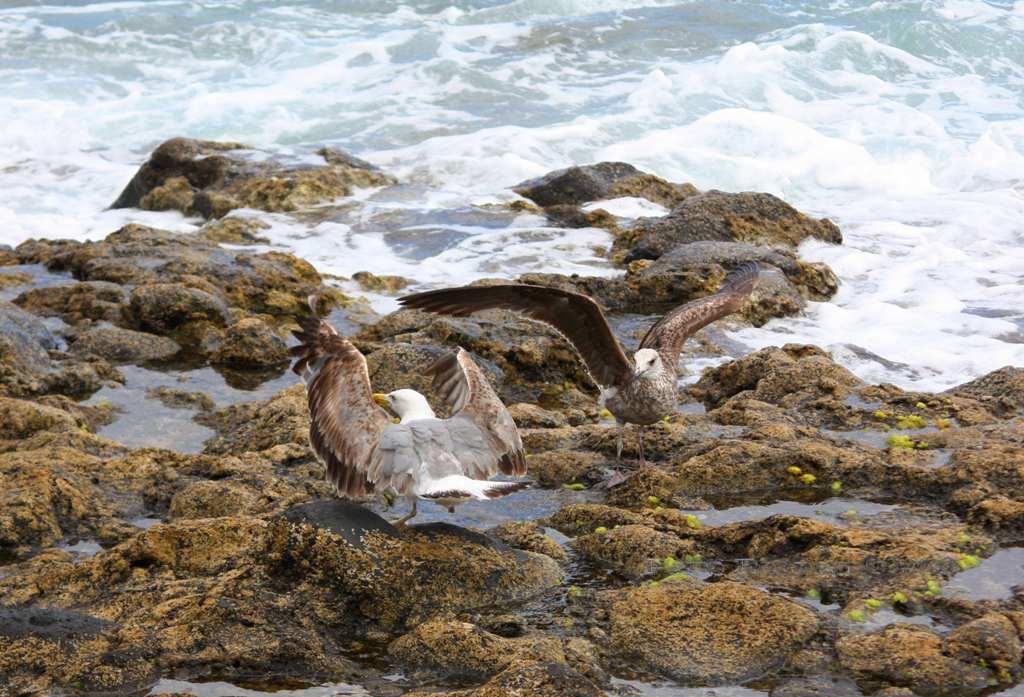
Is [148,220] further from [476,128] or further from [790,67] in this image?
[790,67]

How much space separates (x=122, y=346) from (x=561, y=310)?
15.3 ft

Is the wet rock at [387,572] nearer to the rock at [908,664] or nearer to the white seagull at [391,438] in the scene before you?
the white seagull at [391,438]

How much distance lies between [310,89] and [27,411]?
65.5ft

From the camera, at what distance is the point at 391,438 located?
18.5 ft

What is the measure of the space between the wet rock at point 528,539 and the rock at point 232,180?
1113 cm

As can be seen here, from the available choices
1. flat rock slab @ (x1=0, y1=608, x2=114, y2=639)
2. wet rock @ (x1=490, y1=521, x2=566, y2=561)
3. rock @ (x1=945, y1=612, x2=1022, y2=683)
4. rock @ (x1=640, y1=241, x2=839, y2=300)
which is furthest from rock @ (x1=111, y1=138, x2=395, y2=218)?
rock @ (x1=945, y1=612, x2=1022, y2=683)

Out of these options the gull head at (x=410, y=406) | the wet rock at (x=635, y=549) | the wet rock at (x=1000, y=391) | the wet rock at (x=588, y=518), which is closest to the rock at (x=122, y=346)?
the gull head at (x=410, y=406)

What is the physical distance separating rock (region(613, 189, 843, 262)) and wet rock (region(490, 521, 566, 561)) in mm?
8392

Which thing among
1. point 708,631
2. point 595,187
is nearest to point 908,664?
point 708,631

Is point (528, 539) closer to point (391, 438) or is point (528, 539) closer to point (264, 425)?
point (391, 438)

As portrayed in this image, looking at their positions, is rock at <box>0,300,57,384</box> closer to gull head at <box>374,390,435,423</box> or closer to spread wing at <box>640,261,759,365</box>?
gull head at <box>374,390,435,423</box>

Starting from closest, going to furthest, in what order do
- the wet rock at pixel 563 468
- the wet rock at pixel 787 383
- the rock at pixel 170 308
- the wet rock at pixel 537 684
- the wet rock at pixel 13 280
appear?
the wet rock at pixel 537 684 → the wet rock at pixel 563 468 → the wet rock at pixel 787 383 → the rock at pixel 170 308 → the wet rock at pixel 13 280

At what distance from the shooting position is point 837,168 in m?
21.2

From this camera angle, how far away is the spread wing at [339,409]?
572 cm
